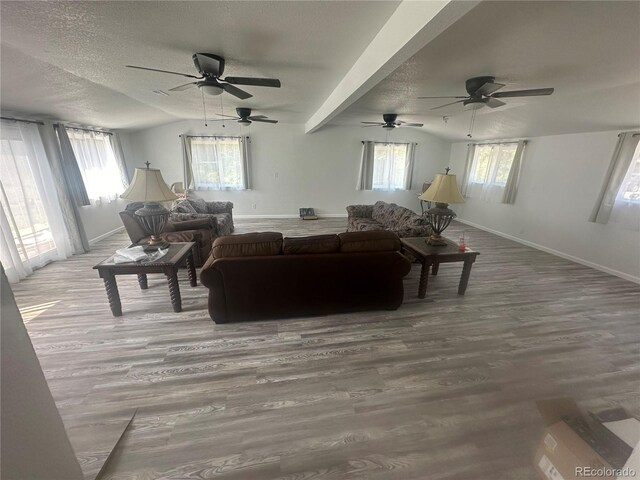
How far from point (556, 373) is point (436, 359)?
2.87 ft

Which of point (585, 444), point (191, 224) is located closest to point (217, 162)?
point (191, 224)

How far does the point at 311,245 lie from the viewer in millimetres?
2326

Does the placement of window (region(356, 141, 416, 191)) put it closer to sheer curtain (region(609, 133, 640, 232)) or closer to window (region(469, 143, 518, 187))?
window (region(469, 143, 518, 187))

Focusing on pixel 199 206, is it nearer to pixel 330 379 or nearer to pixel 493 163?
pixel 330 379

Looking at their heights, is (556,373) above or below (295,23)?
below

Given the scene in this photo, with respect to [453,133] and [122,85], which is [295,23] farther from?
[453,133]

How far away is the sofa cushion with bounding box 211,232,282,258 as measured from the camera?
2.23 meters

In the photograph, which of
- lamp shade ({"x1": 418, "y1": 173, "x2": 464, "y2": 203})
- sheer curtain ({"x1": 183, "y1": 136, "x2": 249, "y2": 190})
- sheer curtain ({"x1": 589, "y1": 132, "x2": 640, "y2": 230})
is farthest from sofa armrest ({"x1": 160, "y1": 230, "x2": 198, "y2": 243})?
sheer curtain ({"x1": 589, "y1": 132, "x2": 640, "y2": 230})

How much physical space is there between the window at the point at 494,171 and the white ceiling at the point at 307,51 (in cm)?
151

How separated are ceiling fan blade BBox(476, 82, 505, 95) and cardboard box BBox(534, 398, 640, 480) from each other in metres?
2.65

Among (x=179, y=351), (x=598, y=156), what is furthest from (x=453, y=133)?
(x=179, y=351)

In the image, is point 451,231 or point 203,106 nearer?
point 203,106

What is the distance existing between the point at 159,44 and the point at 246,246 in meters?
1.74

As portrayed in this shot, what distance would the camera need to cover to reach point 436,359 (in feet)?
6.67
